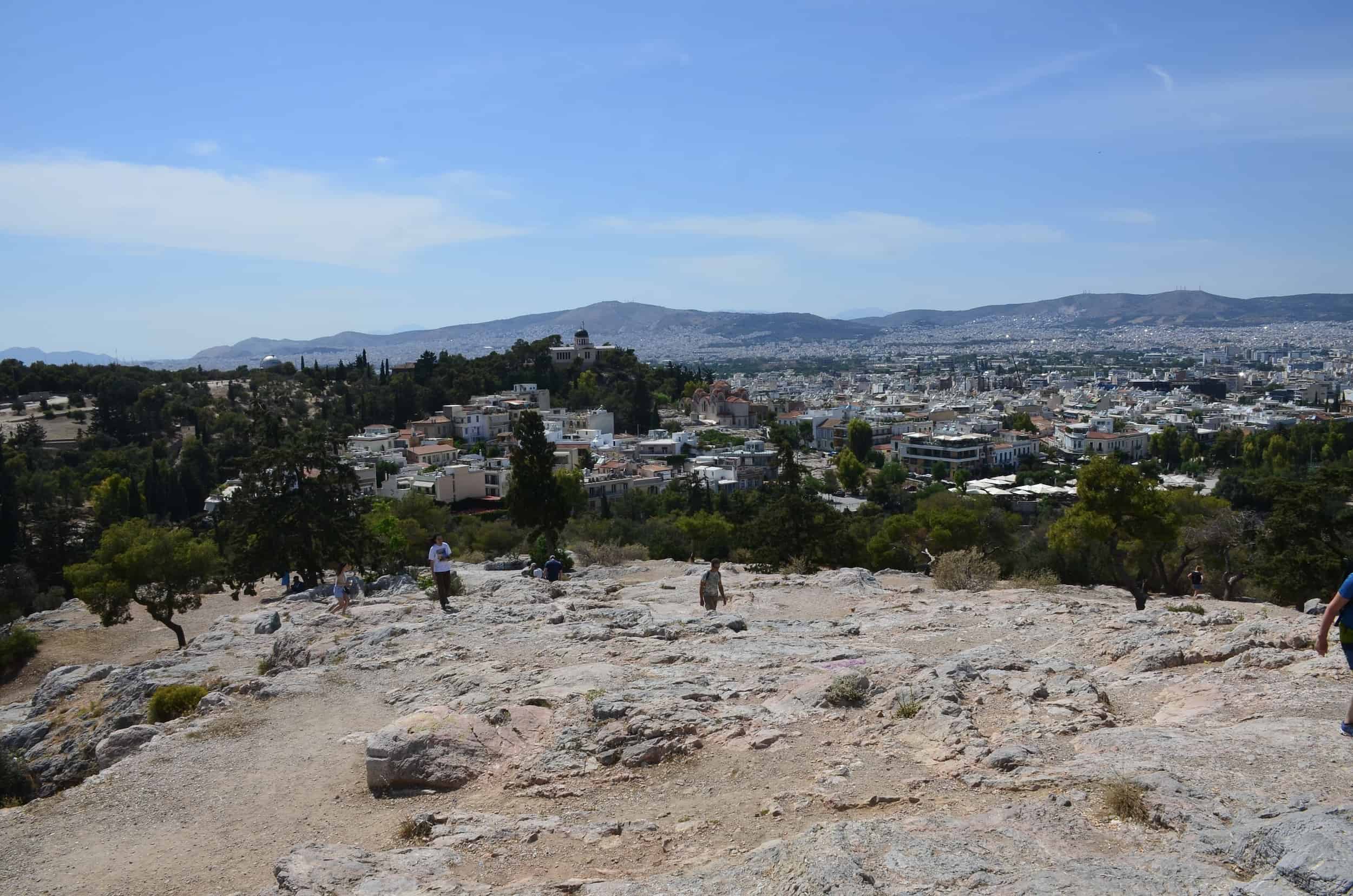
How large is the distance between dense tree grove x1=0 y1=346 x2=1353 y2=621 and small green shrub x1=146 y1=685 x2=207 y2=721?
30.4 feet

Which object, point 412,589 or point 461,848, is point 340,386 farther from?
point 461,848

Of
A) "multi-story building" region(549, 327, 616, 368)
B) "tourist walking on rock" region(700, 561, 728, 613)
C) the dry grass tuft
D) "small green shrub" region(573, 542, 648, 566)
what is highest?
"multi-story building" region(549, 327, 616, 368)

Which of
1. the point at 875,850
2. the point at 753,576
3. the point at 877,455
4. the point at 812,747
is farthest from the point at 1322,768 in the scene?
the point at 877,455

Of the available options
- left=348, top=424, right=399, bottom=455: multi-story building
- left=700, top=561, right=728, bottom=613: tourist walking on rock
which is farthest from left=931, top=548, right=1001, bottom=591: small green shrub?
left=348, top=424, right=399, bottom=455: multi-story building

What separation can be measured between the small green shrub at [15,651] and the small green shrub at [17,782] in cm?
1014

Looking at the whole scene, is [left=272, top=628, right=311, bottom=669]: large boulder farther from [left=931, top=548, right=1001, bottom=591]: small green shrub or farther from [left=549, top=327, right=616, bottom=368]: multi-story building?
[left=549, top=327, right=616, bottom=368]: multi-story building

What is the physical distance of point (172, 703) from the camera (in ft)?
37.2

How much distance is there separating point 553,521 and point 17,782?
49.2ft

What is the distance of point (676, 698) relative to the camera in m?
9.04

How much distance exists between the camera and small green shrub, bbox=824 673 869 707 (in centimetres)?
873

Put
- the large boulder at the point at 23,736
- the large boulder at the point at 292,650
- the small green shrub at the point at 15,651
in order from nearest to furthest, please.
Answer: the large boulder at the point at 23,736 < the large boulder at the point at 292,650 < the small green shrub at the point at 15,651

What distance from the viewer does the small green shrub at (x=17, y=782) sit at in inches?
443

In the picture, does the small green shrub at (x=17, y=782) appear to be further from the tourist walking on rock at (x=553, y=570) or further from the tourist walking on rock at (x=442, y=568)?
the tourist walking on rock at (x=553, y=570)

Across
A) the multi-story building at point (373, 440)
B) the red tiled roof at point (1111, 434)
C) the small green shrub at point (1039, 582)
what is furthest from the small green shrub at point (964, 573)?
the red tiled roof at point (1111, 434)
